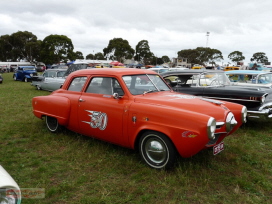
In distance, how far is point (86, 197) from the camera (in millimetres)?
3041

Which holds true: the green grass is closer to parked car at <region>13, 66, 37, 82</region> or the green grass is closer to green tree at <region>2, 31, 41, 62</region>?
parked car at <region>13, 66, 37, 82</region>

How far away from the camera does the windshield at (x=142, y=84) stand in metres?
4.27

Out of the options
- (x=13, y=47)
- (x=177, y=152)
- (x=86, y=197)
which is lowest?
(x=86, y=197)

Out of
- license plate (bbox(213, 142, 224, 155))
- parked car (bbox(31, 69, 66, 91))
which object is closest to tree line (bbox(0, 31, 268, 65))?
parked car (bbox(31, 69, 66, 91))

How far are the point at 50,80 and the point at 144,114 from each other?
1144cm

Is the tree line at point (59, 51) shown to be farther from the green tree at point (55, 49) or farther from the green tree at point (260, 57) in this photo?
the green tree at point (260, 57)

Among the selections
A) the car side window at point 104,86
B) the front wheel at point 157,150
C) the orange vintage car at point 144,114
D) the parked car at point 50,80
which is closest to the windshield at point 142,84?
the orange vintage car at point 144,114

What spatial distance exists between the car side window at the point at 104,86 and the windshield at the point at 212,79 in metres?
3.28

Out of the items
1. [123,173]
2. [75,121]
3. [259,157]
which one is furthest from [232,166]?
[75,121]

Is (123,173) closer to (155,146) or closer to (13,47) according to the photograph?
(155,146)

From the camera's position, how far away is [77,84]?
507cm

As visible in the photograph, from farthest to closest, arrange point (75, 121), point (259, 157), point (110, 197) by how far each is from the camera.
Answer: point (75, 121), point (259, 157), point (110, 197)

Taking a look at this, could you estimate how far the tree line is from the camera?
5838cm

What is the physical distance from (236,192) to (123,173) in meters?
1.63
